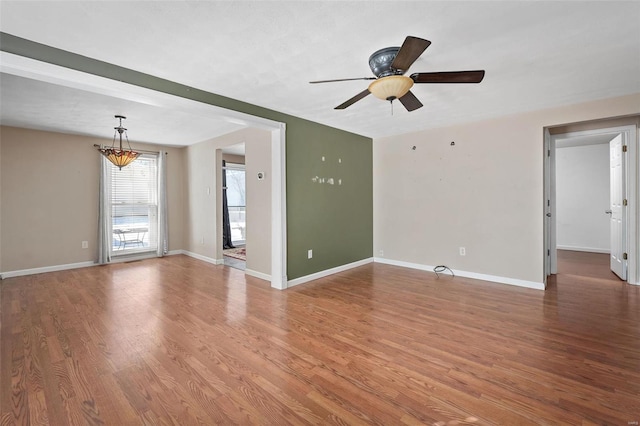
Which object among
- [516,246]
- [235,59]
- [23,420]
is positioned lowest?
[23,420]

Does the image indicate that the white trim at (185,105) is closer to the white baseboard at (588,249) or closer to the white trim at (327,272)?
the white trim at (327,272)

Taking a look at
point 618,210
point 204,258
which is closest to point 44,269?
point 204,258

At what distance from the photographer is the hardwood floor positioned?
66.6 inches

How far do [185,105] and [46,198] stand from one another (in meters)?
4.10

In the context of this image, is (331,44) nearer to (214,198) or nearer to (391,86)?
(391,86)

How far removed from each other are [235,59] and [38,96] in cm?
280

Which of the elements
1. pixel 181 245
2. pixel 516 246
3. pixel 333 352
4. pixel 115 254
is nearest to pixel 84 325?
pixel 333 352

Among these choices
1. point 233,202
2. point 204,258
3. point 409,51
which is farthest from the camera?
point 233,202

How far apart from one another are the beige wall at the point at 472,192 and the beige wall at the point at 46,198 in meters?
5.59

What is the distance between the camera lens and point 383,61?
7.79 ft

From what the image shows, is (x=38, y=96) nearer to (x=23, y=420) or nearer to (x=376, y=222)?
(x=23, y=420)

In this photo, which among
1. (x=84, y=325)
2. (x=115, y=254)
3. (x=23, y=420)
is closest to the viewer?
(x=23, y=420)

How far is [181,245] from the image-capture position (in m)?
6.89

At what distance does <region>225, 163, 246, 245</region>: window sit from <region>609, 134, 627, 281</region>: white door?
742cm
